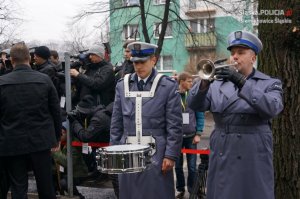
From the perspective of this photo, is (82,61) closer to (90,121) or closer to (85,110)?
(85,110)

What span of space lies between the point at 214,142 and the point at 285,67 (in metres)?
1.54

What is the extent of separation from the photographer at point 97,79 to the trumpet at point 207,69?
3087 mm

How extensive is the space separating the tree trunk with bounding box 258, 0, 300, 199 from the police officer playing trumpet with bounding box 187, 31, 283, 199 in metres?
1.20

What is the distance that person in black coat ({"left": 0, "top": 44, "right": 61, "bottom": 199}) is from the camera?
A: 17.1 ft

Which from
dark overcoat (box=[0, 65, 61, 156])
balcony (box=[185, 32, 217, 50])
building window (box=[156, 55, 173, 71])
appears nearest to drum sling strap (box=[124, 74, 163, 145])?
dark overcoat (box=[0, 65, 61, 156])

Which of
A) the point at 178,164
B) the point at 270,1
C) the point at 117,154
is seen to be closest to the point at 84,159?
the point at 178,164

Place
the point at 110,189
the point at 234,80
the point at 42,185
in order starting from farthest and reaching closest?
the point at 110,189
the point at 42,185
the point at 234,80

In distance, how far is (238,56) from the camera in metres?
3.79

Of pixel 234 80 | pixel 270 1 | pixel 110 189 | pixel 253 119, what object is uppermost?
pixel 270 1

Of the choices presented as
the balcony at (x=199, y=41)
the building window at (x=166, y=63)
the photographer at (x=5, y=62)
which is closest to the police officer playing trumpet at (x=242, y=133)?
the photographer at (x=5, y=62)

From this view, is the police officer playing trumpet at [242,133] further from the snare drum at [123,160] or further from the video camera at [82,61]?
the video camera at [82,61]

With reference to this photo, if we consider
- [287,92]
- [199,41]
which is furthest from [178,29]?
[199,41]

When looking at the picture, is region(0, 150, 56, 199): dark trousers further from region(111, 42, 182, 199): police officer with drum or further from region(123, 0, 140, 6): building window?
region(123, 0, 140, 6): building window

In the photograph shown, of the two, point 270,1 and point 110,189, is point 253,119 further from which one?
point 110,189
